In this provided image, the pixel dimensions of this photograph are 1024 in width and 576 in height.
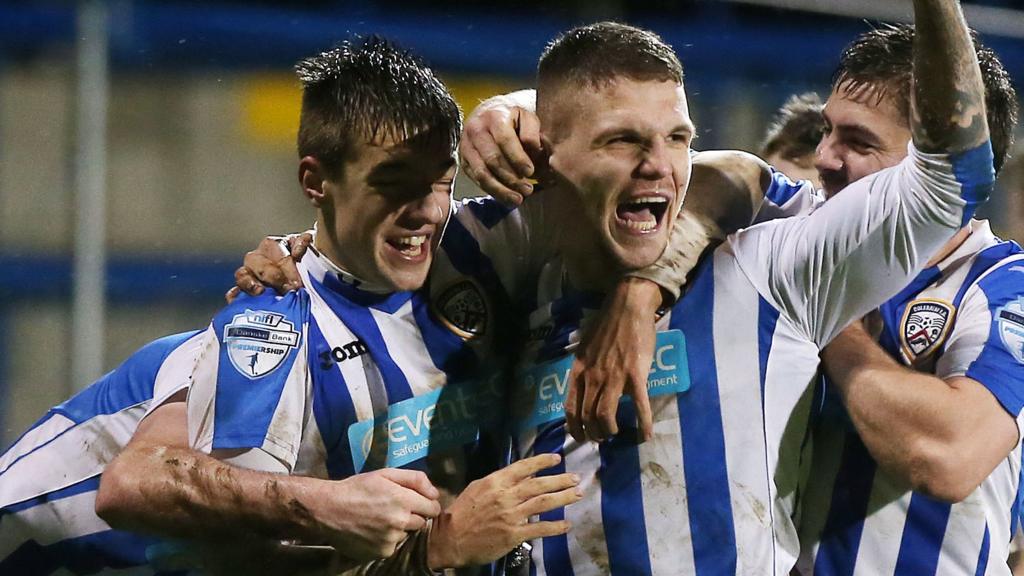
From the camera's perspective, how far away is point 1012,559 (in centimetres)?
223

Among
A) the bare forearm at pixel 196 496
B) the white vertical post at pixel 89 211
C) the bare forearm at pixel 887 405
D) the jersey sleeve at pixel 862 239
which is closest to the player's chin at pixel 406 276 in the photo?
the bare forearm at pixel 196 496

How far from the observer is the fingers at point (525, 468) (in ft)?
6.10

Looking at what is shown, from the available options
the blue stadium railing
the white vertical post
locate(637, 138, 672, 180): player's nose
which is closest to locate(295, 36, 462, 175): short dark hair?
locate(637, 138, 672, 180): player's nose

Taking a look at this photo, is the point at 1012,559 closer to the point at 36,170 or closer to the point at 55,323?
the point at 55,323

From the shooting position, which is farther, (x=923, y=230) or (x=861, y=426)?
(x=861, y=426)

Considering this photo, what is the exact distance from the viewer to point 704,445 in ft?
6.29

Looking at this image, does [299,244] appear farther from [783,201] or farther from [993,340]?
[993,340]

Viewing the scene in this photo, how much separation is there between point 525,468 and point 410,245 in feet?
1.39

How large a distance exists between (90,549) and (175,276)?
1.97 m

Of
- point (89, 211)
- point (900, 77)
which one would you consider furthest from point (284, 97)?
point (900, 77)

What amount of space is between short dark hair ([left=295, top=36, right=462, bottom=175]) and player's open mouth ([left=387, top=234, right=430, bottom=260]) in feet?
0.52

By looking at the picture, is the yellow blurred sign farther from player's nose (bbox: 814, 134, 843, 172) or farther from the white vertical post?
player's nose (bbox: 814, 134, 843, 172)

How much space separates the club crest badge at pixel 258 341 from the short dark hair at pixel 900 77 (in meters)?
0.96

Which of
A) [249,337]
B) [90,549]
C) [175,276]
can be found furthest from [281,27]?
[249,337]
